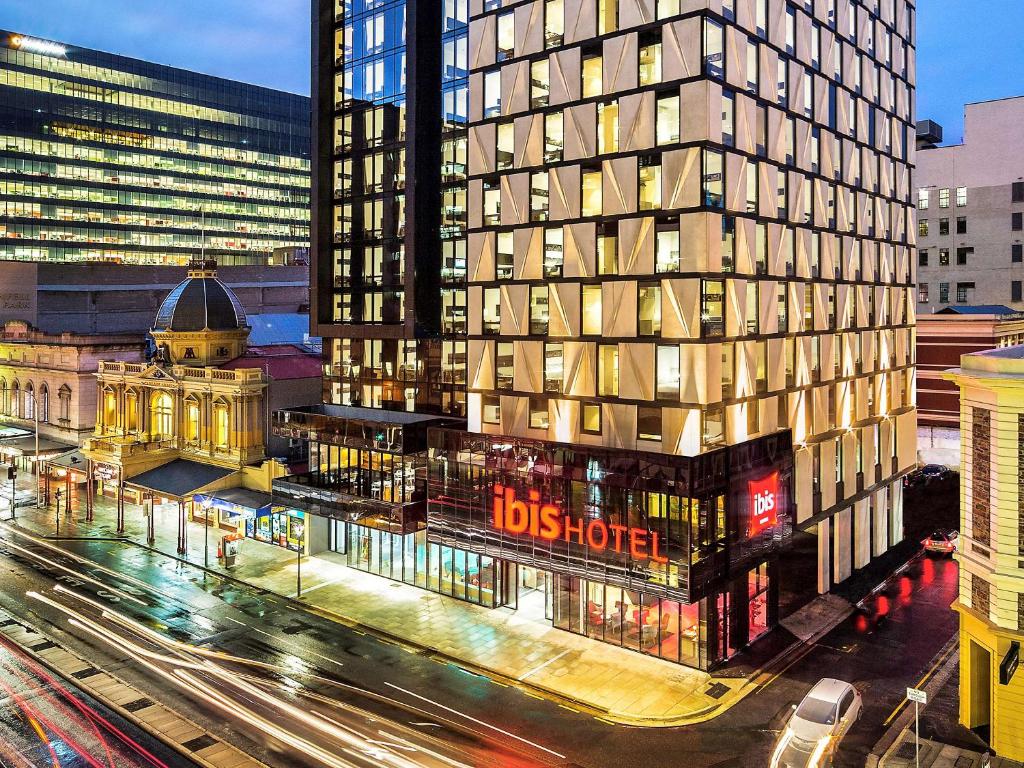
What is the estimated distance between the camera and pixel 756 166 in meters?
42.8

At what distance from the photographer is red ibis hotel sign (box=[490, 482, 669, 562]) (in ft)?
124

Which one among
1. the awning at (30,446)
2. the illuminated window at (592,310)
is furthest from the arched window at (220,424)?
the illuminated window at (592,310)

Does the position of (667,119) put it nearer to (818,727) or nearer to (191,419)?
(818,727)

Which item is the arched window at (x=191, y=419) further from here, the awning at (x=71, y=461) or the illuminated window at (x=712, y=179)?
the illuminated window at (x=712, y=179)

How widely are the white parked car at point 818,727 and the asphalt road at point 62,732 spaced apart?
22.2 meters

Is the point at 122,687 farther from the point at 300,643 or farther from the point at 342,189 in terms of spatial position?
the point at 342,189

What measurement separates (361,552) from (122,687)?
1989cm

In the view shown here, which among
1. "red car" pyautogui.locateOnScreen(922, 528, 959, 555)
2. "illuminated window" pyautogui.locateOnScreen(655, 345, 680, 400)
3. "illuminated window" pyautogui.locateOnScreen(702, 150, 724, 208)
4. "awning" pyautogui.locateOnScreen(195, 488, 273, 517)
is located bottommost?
"red car" pyautogui.locateOnScreen(922, 528, 959, 555)

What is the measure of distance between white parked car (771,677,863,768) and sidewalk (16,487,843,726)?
13.4ft

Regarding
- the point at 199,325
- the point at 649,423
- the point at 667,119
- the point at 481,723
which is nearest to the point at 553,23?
the point at 667,119

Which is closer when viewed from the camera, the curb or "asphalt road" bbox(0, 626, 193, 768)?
"asphalt road" bbox(0, 626, 193, 768)

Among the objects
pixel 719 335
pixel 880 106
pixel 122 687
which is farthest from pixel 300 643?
pixel 880 106

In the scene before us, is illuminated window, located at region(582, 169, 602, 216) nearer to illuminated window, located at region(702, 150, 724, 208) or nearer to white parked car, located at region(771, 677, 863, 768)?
illuminated window, located at region(702, 150, 724, 208)

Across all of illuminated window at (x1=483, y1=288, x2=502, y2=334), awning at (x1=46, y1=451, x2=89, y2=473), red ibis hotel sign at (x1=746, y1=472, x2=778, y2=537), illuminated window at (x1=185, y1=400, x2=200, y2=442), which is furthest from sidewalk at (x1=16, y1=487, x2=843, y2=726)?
awning at (x1=46, y1=451, x2=89, y2=473)
